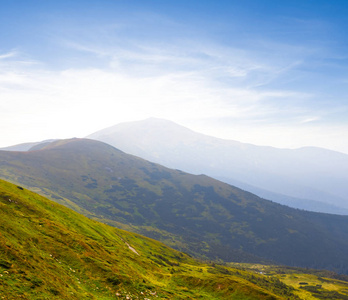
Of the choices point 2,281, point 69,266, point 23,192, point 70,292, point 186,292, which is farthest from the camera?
point 23,192

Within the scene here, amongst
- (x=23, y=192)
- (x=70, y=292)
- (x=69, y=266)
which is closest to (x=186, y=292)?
(x=69, y=266)

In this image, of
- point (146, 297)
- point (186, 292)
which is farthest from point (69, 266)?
point (186, 292)

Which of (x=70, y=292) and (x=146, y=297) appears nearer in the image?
(x=70, y=292)

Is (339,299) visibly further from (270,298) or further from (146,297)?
(146,297)

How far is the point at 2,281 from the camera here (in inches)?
993

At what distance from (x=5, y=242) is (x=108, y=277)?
1950 centimetres

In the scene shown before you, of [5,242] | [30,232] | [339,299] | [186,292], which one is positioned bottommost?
[339,299]

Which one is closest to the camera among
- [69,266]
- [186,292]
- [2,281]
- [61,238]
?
[2,281]

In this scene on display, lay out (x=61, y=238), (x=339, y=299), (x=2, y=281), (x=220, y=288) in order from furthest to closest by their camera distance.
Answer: (x=339, y=299)
(x=220, y=288)
(x=61, y=238)
(x=2, y=281)

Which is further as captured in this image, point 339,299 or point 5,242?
point 339,299

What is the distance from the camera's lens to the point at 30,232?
44875 millimetres

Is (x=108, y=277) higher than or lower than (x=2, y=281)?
lower

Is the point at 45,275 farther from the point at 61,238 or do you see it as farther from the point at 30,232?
the point at 61,238

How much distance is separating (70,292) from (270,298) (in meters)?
55.2
